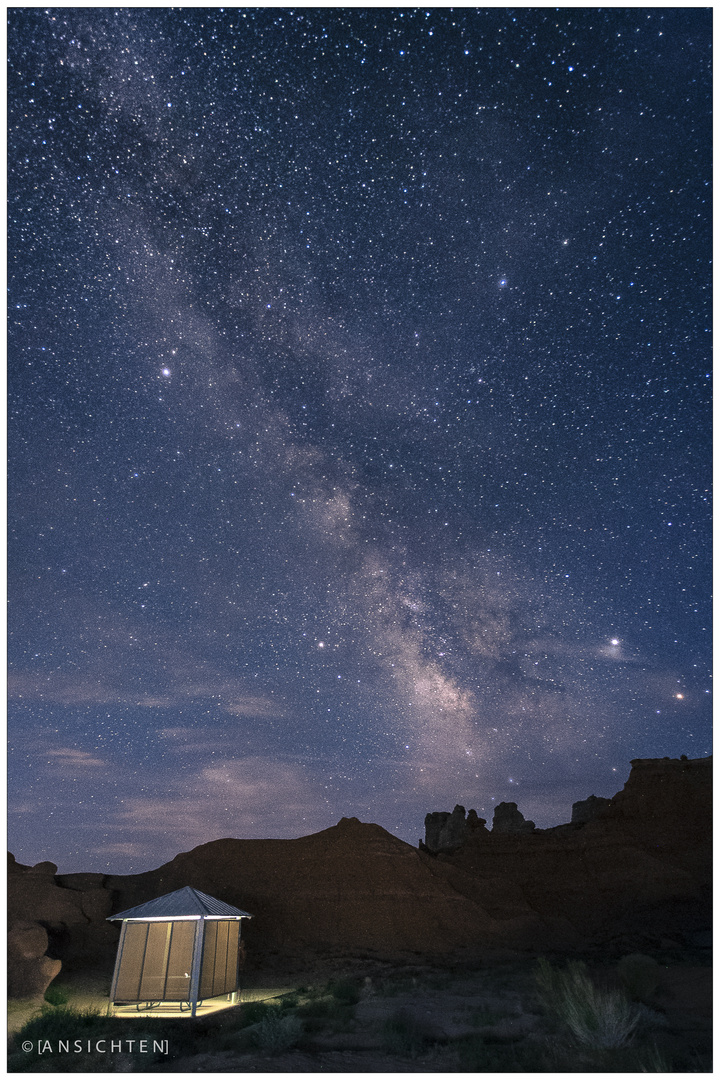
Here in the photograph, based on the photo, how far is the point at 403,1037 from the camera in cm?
1273

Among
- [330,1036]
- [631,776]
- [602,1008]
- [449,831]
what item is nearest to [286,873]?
[449,831]

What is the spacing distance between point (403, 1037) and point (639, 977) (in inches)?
380

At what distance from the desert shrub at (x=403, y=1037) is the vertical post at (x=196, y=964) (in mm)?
5670

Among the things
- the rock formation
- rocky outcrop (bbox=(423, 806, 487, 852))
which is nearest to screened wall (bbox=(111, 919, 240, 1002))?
the rock formation

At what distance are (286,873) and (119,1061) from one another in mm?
34887

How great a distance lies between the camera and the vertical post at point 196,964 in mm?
16859

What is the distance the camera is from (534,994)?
1844 cm

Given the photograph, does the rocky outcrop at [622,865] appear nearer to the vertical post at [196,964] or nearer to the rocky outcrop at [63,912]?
the rocky outcrop at [63,912]

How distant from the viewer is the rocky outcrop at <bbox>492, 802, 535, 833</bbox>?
55.2 meters

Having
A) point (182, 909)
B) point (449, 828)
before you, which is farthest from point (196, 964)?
point (449, 828)

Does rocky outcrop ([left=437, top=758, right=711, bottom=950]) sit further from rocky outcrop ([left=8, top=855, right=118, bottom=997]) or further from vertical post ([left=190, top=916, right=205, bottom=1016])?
vertical post ([left=190, top=916, right=205, bottom=1016])

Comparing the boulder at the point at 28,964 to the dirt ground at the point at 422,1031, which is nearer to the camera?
the dirt ground at the point at 422,1031

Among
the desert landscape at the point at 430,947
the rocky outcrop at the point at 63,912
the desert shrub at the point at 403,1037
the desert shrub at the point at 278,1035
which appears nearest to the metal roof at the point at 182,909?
the desert landscape at the point at 430,947

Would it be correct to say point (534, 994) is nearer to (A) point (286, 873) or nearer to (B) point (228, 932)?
(B) point (228, 932)
